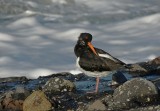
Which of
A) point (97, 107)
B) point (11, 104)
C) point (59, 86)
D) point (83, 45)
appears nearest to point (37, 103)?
point (11, 104)

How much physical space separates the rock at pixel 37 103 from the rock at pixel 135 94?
2.25 feet

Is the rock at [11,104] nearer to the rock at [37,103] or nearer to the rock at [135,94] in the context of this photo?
the rock at [37,103]

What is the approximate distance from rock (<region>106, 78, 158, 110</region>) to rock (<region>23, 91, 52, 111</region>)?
69 centimetres

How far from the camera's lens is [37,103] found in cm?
545

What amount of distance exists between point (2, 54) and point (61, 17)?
20.0 feet

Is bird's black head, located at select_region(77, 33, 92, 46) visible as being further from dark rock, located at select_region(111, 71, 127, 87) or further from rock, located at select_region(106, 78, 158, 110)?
rock, located at select_region(106, 78, 158, 110)

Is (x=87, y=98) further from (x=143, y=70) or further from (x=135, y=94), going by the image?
(x=143, y=70)

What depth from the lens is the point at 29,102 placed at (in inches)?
216

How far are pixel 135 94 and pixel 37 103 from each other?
1093 mm

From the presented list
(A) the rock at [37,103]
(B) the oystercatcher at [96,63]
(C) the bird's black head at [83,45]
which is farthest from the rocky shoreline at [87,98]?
(C) the bird's black head at [83,45]

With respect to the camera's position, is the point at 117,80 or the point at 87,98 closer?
the point at 87,98

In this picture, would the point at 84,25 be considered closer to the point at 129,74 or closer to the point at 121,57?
the point at 121,57

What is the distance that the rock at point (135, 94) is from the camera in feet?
17.9

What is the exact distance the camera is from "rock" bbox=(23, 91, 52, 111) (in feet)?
17.9
